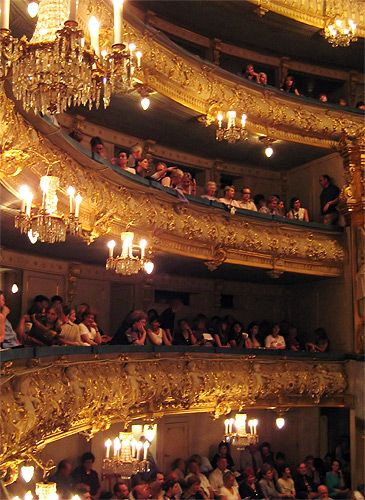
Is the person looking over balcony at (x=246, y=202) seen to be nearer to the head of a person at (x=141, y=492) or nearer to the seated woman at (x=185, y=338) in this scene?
the seated woman at (x=185, y=338)

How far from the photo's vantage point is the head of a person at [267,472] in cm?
1480

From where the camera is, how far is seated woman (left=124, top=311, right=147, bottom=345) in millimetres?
12117

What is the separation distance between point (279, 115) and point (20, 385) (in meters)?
11.4

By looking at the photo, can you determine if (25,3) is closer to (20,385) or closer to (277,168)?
(20,385)

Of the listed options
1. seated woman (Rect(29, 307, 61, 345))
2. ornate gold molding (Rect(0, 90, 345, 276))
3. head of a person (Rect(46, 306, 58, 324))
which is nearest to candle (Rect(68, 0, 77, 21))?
ornate gold molding (Rect(0, 90, 345, 276))

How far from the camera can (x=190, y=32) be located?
17.9 meters

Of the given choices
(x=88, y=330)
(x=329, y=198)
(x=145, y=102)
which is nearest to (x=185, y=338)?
(x=88, y=330)

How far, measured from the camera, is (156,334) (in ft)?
42.9

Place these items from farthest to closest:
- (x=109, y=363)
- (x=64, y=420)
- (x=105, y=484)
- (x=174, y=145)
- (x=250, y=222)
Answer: (x=174, y=145) < (x=250, y=222) < (x=105, y=484) < (x=109, y=363) < (x=64, y=420)

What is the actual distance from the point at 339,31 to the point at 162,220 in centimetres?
714

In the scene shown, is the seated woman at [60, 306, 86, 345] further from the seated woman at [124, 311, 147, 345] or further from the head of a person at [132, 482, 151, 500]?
the head of a person at [132, 482, 151, 500]

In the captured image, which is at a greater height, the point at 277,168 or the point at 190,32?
the point at 190,32

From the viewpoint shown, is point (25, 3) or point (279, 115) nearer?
point (25, 3)

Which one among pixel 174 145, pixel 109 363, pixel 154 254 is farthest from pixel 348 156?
pixel 109 363
